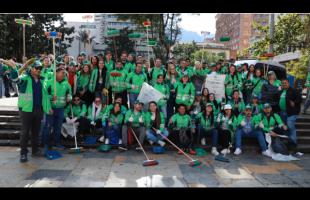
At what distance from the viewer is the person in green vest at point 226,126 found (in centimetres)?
843

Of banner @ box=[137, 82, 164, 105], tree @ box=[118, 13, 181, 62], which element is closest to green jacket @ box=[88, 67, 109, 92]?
banner @ box=[137, 82, 164, 105]

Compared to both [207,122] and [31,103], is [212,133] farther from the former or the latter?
[31,103]

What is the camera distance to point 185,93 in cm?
891

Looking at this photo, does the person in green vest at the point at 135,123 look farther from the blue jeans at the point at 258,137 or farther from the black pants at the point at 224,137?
the blue jeans at the point at 258,137

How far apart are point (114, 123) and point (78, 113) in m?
1.07

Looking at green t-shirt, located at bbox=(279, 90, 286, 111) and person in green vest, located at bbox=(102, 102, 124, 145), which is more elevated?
green t-shirt, located at bbox=(279, 90, 286, 111)

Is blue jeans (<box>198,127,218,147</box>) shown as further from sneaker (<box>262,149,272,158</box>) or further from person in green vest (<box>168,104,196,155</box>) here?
sneaker (<box>262,149,272,158</box>)

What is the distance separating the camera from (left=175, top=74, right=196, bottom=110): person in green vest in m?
8.91

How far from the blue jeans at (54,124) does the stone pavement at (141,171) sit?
572 millimetres

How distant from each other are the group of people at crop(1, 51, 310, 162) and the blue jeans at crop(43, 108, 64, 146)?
14mm

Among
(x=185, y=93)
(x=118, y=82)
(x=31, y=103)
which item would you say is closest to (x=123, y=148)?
(x=118, y=82)
